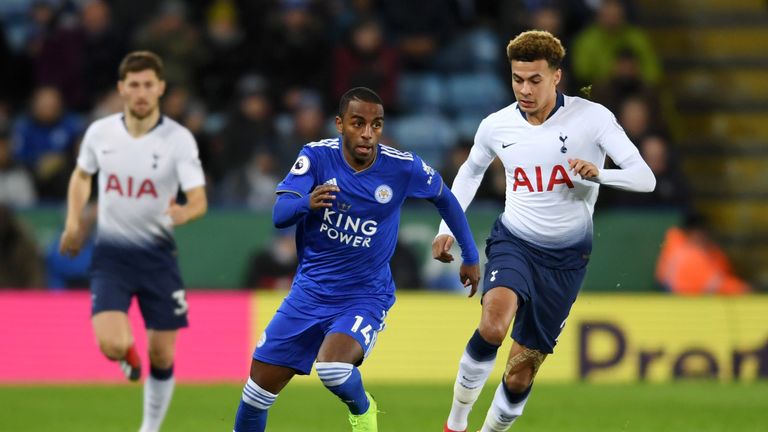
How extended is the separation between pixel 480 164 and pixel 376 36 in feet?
27.5

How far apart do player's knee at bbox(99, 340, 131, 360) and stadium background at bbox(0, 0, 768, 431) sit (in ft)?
2.87

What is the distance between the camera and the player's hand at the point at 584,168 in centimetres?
845

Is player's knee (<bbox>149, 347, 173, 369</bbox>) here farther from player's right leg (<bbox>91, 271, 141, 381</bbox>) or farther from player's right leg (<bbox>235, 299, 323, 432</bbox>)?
player's right leg (<bbox>235, 299, 323, 432</bbox>)

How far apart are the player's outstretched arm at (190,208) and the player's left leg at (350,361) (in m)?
2.15

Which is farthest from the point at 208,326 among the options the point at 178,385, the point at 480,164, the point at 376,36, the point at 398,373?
the point at 480,164

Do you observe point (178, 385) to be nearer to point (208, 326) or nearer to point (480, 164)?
point (208, 326)

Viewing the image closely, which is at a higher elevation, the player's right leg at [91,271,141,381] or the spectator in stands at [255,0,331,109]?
the spectator in stands at [255,0,331,109]

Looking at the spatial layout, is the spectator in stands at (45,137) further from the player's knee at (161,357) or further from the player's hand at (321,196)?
the player's hand at (321,196)

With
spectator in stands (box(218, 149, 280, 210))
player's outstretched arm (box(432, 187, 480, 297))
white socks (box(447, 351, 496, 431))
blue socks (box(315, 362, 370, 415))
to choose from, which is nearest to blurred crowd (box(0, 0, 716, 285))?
spectator in stands (box(218, 149, 280, 210))

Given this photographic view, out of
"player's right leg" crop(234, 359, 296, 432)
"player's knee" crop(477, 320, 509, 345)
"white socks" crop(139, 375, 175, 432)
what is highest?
"player's knee" crop(477, 320, 509, 345)

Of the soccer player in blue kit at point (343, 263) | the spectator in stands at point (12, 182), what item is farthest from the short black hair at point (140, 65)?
the spectator in stands at point (12, 182)

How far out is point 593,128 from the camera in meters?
9.06

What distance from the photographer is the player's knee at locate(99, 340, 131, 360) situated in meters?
10.4

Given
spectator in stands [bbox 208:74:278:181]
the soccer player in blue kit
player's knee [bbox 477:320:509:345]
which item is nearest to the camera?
the soccer player in blue kit
